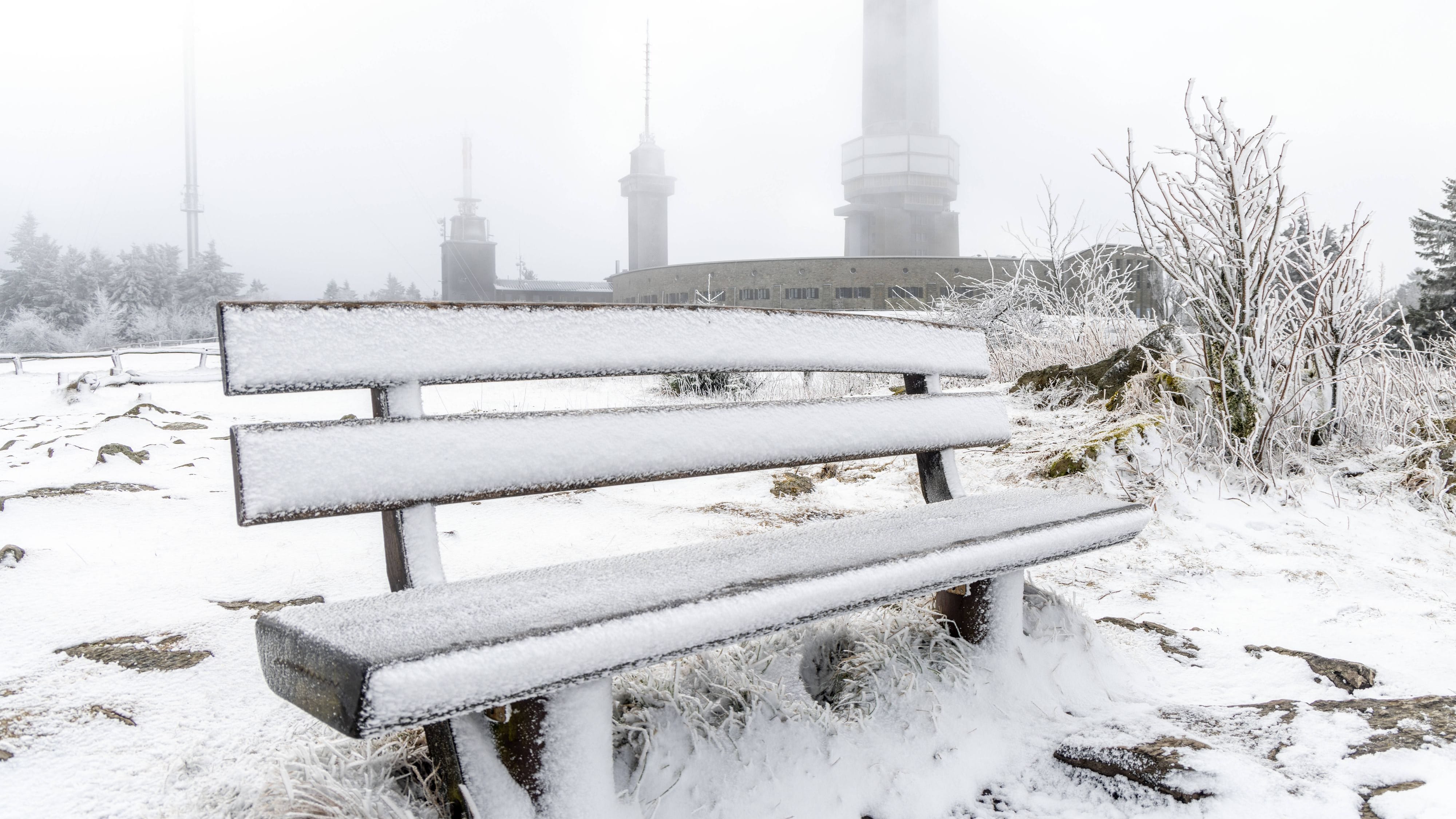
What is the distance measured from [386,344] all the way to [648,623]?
0.57 m

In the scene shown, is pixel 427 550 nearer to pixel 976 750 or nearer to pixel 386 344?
pixel 386 344

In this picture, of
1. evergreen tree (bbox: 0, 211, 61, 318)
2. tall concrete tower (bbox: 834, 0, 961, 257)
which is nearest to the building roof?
tall concrete tower (bbox: 834, 0, 961, 257)

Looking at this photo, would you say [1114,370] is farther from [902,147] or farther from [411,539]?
[902,147]

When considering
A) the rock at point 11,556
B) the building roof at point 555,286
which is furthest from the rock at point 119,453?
the building roof at point 555,286

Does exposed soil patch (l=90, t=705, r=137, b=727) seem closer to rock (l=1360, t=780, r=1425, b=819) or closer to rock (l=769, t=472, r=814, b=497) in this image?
rock (l=1360, t=780, r=1425, b=819)

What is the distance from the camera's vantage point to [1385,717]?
1427mm

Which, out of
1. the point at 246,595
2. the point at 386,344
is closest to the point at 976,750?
the point at 386,344

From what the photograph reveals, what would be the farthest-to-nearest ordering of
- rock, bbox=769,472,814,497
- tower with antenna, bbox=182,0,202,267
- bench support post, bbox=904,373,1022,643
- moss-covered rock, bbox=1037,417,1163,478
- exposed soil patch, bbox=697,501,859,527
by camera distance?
tower with antenna, bbox=182,0,202,267 → rock, bbox=769,472,814,497 → moss-covered rock, bbox=1037,417,1163,478 → exposed soil patch, bbox=697,501,859,527 → bench support post, bbox=904,373,1022,643

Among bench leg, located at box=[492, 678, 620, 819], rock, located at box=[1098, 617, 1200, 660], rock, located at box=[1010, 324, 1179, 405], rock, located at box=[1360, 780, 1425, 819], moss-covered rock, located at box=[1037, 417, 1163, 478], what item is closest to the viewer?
bench leg, located at box=[492, 678, 620, 819]

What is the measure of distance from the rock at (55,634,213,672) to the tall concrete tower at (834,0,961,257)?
66341 mm

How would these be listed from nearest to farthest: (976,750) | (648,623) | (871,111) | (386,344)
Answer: (648,623) < (386,344) < (976,750) < (871,111)

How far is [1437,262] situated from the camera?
25141mm

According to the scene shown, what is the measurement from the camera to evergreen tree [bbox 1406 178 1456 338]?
940 inches

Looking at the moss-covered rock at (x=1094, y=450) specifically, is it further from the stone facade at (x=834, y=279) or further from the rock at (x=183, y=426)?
the stone facade at (x=834, y=279)
